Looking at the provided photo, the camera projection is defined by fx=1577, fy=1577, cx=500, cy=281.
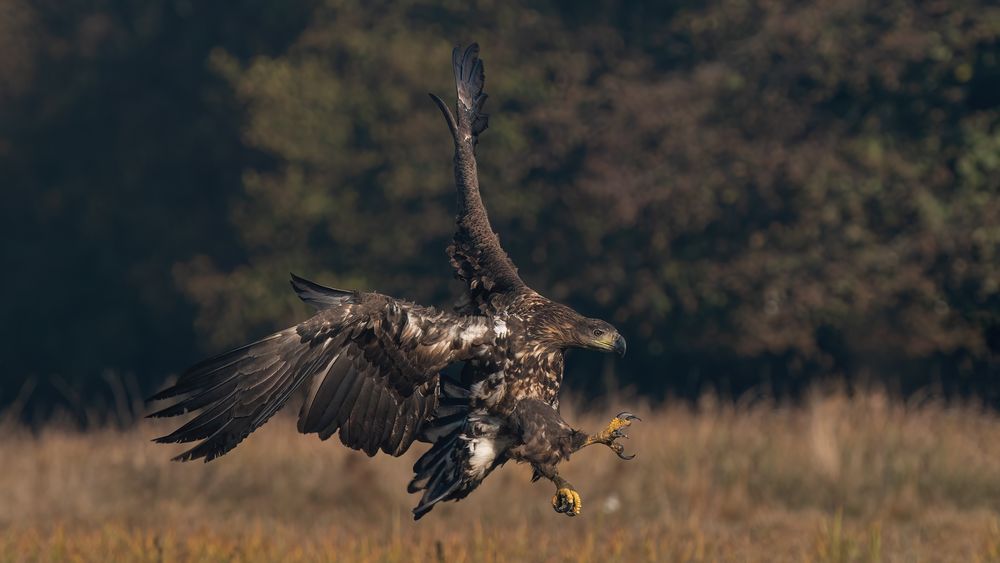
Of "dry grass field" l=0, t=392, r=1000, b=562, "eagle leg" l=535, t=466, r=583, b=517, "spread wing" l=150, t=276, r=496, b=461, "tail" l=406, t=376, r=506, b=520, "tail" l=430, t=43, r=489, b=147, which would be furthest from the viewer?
"dry grass field" l=0, t=392, r=1000, b=562

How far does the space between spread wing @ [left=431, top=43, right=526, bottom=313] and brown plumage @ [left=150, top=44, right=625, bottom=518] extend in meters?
0.02

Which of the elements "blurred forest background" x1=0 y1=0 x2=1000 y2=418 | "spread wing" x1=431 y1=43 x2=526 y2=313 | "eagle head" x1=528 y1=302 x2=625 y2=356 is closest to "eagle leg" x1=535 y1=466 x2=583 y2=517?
"eagle head" x1=528 y1=302 x2=625 y2=356

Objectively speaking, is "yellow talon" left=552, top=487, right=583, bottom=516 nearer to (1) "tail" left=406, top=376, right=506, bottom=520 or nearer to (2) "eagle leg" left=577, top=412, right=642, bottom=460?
(2) "eagle leg" left=577, top=412, right=642, bottom=460

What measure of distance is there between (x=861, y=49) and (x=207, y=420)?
15831 mm

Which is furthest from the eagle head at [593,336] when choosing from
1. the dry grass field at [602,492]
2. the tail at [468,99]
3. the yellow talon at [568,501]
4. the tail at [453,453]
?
the dry grass field at [602,492]

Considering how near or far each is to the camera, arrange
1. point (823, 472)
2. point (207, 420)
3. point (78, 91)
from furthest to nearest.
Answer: point (78, 91) → point (823, 472) → point (207, 420)

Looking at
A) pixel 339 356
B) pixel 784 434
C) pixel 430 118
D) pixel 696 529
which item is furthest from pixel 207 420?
pixel 430 118

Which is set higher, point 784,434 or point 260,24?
point 260,24

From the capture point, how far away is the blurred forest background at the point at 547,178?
21.5 metres

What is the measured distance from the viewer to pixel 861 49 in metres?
21.9

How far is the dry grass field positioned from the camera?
12117mm

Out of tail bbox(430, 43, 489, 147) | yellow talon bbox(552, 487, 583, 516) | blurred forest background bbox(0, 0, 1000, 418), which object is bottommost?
yellow talon bbox(552, 487, 583, 516)

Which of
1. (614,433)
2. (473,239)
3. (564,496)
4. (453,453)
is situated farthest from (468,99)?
(564,496)

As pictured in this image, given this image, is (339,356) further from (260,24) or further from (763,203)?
(260,24)
